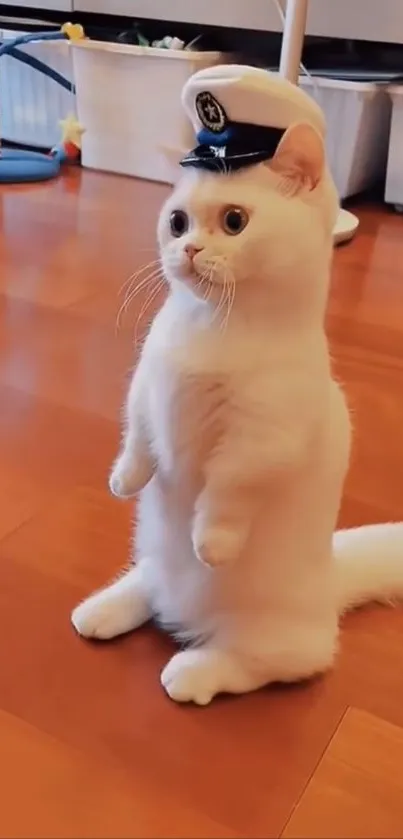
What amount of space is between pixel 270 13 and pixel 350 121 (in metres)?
0.33

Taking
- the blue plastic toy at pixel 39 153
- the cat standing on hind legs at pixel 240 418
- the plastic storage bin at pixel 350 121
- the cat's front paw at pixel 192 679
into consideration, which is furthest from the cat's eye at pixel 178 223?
the blue plastic toy at pixel 39 153

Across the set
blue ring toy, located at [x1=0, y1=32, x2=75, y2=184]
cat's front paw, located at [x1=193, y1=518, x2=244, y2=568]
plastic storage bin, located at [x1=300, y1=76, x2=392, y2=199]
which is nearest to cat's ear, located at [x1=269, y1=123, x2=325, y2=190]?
cat's front paw, located at [x1=193, y1=518, x2=244, y2=568]

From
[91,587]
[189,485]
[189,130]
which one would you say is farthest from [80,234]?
[189,485]

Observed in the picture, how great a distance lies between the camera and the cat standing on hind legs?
626mm

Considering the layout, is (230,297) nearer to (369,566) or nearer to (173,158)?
(173,158)

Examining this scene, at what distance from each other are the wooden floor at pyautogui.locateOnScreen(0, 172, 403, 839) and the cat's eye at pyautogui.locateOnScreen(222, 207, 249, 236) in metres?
0.39

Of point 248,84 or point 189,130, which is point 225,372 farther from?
point 189,130

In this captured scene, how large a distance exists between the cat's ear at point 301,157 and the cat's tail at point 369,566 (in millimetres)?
390

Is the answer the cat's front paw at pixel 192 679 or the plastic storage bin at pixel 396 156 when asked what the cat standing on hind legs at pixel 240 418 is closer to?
the cat's front paw at pixel 192 679

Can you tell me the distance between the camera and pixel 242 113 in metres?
0.61

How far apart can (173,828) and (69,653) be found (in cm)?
20

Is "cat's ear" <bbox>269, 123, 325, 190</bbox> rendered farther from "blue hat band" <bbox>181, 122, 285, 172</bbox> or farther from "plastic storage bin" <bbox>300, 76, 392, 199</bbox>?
"plastic storage bin" <bbox>300, 76, 392, 199</bbox>

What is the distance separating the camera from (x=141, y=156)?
243 centimetres

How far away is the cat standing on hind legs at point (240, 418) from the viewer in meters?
0.63
